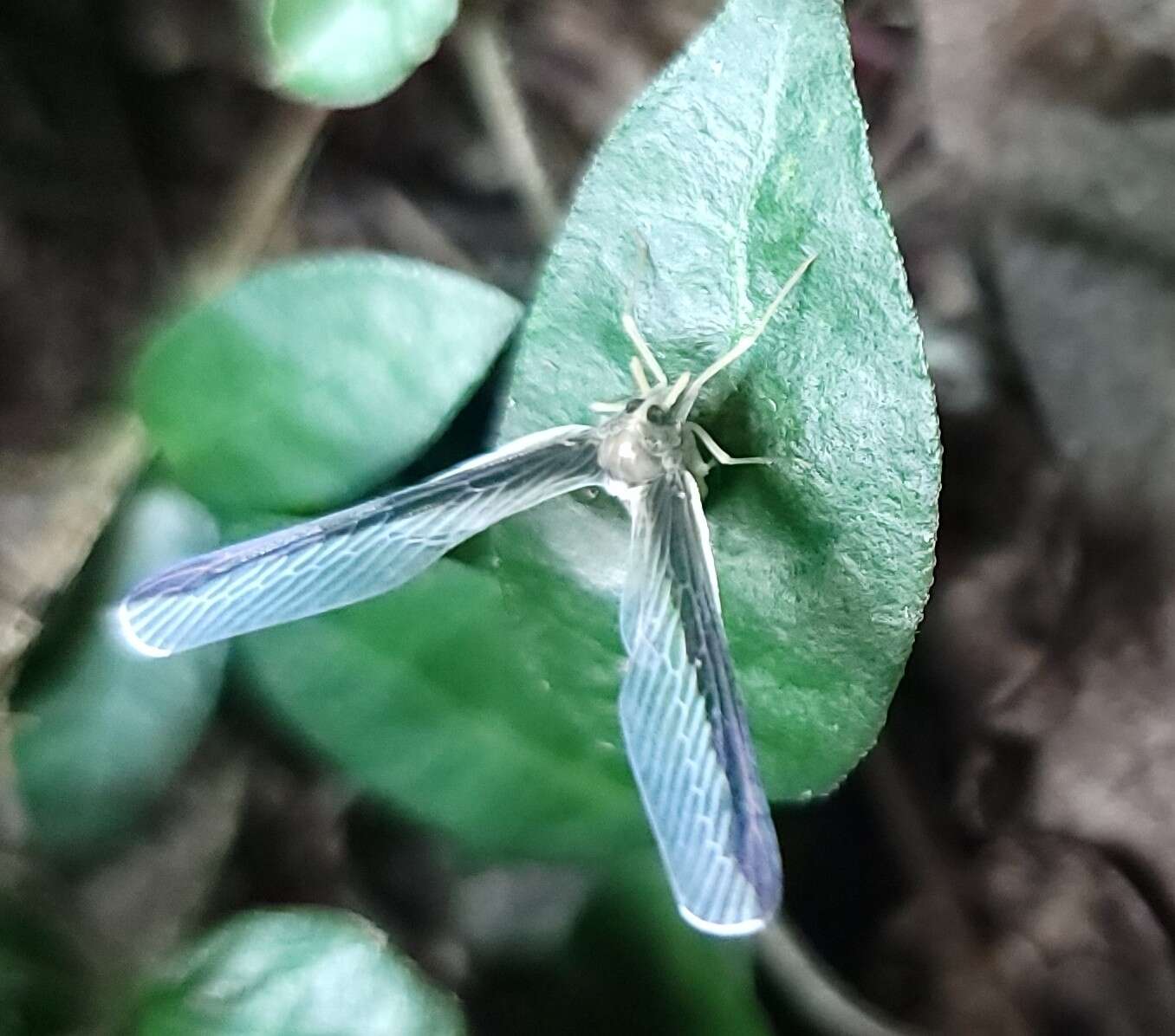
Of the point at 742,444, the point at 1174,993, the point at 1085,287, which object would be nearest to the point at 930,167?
the point at 1085,287

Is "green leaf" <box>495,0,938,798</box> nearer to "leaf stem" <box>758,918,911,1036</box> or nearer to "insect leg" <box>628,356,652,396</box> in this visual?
"insect leg" <box>628,356,652,396</box>

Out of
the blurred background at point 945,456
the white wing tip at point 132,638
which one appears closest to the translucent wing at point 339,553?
the white wing tip at point 132,638

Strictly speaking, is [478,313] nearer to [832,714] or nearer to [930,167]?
[832,714]

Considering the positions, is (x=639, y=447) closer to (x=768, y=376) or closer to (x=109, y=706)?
(x=768, y=376)

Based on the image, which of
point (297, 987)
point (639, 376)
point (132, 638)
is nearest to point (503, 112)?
point (639, 376)

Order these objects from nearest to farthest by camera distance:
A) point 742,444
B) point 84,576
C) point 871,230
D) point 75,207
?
point 871,230, point 742,444, point 84,576, point 75,207

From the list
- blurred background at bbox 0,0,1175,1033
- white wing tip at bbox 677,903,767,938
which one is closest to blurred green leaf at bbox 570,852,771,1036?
blurred background at bbox 0,0,1175,1033
